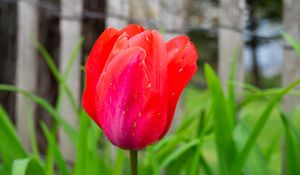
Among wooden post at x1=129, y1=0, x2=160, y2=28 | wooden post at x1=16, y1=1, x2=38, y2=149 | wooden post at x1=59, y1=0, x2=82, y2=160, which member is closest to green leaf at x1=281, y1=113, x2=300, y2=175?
wooden post at x1=129, y1=0, x2=160, y2=28

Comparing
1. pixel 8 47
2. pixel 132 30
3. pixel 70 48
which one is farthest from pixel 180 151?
pixel 8 47

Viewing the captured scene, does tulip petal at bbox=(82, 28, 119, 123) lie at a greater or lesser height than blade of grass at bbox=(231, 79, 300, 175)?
greater

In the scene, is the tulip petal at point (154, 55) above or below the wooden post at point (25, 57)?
above

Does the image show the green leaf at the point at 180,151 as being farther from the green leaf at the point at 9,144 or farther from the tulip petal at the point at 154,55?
the tulip petal at the point at 154,55

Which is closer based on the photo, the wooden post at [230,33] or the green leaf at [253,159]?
the green leaf at [253,159]

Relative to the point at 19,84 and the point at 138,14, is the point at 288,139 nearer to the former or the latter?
the point at 138,14

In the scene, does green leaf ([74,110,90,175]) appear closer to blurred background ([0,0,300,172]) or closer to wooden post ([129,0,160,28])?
blurred background ([0,0,300,172])

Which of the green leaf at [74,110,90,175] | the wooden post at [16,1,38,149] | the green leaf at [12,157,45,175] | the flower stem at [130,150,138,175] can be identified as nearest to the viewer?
the flower stem at [130,150,138,175]

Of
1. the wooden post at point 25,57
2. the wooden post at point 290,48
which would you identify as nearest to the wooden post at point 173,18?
the wooden post at point 290,48
